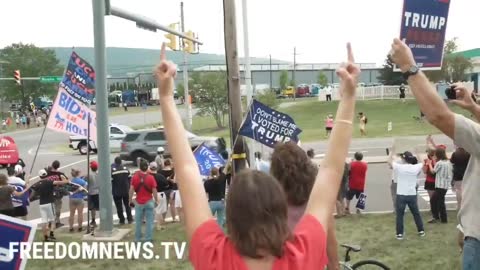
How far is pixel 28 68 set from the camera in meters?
86.6

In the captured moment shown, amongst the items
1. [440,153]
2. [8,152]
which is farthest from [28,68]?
[440,153]

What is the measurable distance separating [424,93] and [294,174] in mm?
917

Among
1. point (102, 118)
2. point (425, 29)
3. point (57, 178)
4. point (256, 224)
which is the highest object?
point (425, 29)

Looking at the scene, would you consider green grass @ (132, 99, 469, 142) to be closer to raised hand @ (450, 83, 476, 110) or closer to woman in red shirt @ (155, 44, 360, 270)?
raised hand @ (450, 83, 476, 110)

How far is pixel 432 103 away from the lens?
3057mm

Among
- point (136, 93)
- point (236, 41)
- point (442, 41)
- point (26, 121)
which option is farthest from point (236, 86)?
point (136, 93)

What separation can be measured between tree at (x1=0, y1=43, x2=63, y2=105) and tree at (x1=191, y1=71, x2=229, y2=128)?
45.8 m

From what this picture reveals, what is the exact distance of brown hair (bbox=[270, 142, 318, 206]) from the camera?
11.4ft

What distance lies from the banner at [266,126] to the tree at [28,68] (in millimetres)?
79691

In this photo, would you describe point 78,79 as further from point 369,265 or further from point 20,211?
point 369,265

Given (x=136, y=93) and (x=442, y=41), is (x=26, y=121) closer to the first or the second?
(x=136, y=93)

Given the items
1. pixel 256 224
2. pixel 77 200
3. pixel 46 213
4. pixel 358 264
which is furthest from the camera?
pixel 77 200

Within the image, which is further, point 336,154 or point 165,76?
point 165,76

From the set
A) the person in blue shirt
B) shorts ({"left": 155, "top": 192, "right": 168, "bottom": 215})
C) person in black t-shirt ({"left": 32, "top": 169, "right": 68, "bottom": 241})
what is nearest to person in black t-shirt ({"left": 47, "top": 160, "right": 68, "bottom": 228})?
person in black t-shirt ({"left": 32, "top": 169, "right": 68, "bottom": 241})
